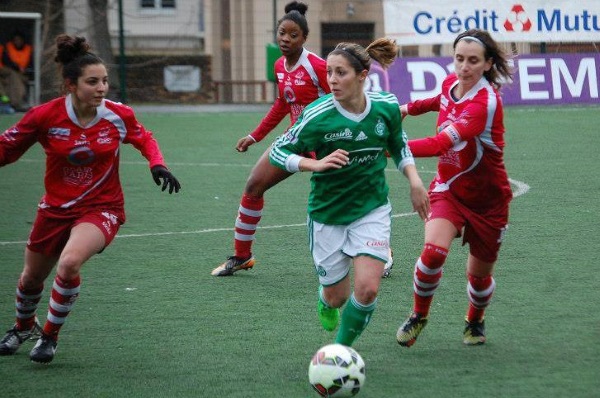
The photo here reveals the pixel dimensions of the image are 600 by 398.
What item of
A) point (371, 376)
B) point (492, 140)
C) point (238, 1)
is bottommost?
point (371, 376)

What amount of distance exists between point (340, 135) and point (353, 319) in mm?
912

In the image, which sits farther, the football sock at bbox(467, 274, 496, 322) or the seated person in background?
the seated person in background

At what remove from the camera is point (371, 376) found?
5.47 metres

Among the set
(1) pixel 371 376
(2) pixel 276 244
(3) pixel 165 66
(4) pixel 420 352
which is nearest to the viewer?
(1) pixel 371 376

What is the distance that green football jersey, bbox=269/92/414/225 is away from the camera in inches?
221

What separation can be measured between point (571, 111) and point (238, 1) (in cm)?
1422

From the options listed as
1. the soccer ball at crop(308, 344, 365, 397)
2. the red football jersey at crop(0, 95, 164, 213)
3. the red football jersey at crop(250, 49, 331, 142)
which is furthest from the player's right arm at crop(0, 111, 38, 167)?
the red football jersey at crop(250, 49, 331, 142)

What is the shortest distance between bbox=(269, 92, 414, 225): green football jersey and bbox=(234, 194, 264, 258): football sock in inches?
103

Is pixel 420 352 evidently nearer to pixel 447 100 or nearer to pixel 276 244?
pixel 447 100

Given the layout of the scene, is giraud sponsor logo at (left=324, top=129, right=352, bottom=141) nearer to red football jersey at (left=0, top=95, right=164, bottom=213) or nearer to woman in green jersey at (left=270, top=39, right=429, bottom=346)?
woman in green jersey at (left=270, top=39, right=429, bottom=346)

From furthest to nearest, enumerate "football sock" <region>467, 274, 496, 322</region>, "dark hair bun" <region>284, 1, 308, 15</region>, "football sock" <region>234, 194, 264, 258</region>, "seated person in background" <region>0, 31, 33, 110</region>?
"seated person in background" <region>0, 31, 33, 110</region> → "dark hair bun" <region>284, 1, 308, 15</region> → "football sock" <region>234, 194, 264, 258</region> → "football sock" <region>467, 274, 496, 322</region>

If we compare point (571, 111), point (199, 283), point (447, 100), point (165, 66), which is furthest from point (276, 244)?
point (165, 66)

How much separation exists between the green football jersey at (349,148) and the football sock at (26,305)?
158cm

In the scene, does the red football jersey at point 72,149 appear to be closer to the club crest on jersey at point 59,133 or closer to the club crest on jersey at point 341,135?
the club crest on jersey at point 59,133
